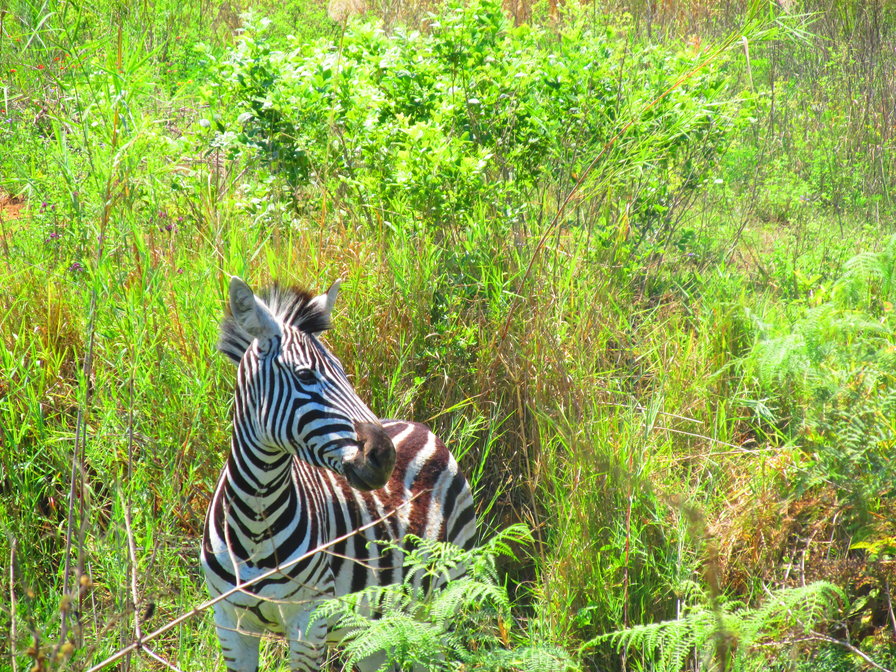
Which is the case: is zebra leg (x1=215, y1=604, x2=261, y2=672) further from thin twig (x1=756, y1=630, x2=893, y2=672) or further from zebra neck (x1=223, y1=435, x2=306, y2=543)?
thin twig (x1=756, y1=630, x2=893, y2=672)

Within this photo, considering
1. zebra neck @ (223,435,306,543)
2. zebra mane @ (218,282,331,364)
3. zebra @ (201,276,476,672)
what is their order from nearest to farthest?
zebra @ (201,276,476,672), zebra neck @ (223,435,306,543), zebra mane @ (218,282,331,364)

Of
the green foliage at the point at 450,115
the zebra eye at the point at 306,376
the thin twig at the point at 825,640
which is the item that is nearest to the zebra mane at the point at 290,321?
the zebra eye at the point at 306,376

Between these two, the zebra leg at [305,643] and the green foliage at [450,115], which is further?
the green foliage at [450,115]

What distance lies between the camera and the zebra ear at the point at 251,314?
2480mm

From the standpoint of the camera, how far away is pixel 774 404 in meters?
4.16

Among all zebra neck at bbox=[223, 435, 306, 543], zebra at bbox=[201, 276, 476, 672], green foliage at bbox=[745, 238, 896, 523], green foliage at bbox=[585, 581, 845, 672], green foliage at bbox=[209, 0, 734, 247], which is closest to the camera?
green foliage at bbox=[585, 581, 845, 672]

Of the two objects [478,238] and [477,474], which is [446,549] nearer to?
[477,474]

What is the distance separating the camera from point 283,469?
2.60 m

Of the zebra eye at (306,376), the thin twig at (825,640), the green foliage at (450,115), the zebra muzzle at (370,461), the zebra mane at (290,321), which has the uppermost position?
the green foliage at (450,115)

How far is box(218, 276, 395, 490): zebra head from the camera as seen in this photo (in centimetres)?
242

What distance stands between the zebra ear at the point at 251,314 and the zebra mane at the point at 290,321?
8 centimetres

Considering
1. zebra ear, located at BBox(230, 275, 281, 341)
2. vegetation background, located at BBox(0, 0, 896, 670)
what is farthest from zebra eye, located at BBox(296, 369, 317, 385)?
vegetation background, located at BBox(0, 0, 896, 670)

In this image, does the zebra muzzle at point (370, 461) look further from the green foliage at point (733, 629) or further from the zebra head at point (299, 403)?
the green foliage at point (733, 629)

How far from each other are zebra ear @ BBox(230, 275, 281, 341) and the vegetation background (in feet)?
1.17
